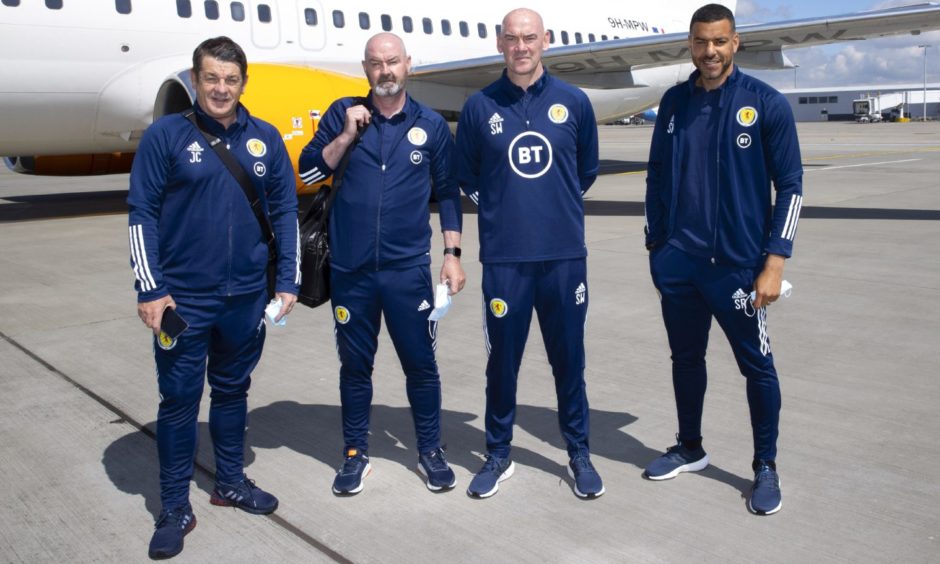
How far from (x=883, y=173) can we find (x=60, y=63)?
14.6m

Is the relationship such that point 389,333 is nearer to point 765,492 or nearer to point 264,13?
point 765,492

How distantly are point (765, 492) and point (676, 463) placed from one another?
42cm

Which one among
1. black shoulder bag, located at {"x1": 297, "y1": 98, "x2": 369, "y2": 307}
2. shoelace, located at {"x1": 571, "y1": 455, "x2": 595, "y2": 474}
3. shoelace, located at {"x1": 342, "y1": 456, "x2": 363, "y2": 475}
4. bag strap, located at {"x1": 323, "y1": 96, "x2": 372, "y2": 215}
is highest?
bag strap, located at {"x1": 323, "y1": 96, "x2": 372, "y2": 215}

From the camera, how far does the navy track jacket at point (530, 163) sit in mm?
3336

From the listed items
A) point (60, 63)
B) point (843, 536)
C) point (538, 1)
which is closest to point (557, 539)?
point (843, 536)

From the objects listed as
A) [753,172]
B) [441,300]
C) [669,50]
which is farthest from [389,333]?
[669,50]

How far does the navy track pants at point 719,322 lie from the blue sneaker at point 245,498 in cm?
169

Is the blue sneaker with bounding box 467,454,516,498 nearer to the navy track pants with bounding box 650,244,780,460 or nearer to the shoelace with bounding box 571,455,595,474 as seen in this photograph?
the shoelace with bounding box 571,455,595,474

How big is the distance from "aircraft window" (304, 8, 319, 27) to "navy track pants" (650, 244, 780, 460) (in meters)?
9.52

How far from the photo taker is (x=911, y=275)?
24.3 feet

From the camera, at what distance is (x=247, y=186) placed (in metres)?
3.19

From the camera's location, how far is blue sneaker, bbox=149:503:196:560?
9.70ft

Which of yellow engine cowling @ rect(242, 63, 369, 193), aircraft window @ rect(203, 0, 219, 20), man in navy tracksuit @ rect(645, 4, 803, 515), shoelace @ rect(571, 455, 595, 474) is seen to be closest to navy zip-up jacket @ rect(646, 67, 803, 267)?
man in navy tracksuit @ rect(645, 4, 803, 515)

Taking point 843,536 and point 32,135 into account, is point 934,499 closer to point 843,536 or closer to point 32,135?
point 843,536
